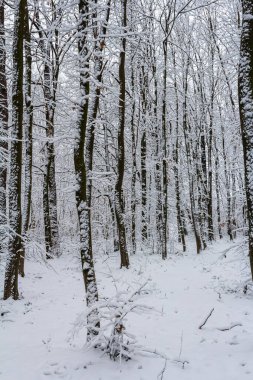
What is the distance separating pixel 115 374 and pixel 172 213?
22164 millimetres

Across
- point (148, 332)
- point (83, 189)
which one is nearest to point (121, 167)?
point (148, 332)

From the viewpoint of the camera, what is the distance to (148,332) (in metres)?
7.14

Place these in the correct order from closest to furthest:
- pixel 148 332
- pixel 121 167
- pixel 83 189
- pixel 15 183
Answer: pixel 83 189
pixel 148 332
pixel 15 183
pixel 121 167

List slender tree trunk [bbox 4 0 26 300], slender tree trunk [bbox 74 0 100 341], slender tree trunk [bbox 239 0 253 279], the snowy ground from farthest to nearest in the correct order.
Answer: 1. slender tree trunk [bbox 4 0 26 300]
2. slender tree trunk [bbox 239 0 253 279]
3. slender tree trunk [bbox 74 0 100 341]
4. the snowy ground

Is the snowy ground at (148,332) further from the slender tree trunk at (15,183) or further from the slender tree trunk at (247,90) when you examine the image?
the slender tree trunk at (247,90)

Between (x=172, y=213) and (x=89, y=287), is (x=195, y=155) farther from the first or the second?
(x=89, y=287)

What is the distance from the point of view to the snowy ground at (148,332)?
5230 millimetres

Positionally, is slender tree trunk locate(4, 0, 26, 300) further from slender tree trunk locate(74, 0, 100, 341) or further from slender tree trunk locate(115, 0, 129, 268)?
slender tree trunk locate(115, 0, 129, 268)

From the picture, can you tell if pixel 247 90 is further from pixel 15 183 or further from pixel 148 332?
pixel 15 183

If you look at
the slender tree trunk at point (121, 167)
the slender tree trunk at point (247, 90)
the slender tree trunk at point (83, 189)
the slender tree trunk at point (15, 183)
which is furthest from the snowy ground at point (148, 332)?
the slender tree trunk at point (247, 90)

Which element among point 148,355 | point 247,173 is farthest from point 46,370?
point 247,173

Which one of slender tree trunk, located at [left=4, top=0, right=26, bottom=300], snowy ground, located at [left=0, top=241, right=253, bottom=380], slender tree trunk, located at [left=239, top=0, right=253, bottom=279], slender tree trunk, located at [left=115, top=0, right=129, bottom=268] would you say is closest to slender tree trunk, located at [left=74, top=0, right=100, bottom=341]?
snowy ground, located at [left=0, top=241, right=253, bottom=380]

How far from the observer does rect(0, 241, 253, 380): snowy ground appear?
206 inches

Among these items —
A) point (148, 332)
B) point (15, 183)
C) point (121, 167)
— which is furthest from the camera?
point (121, 167)
